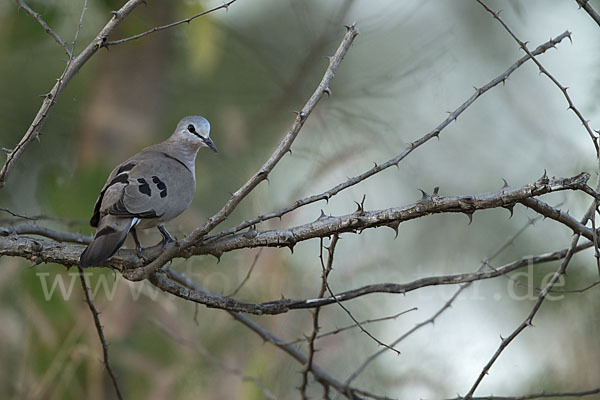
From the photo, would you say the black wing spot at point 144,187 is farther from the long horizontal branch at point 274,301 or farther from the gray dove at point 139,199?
the long horizontal branch at point 274,301

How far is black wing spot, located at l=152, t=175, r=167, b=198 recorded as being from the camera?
2.53 m

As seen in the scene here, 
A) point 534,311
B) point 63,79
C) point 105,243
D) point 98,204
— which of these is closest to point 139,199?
point 98,204

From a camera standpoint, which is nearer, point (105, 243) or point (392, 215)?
point (392, 215)

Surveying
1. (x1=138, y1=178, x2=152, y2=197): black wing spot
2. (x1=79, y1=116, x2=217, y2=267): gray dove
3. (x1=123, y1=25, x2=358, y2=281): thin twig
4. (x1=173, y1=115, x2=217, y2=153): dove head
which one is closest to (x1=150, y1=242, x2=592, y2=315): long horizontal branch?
(x1=123, y1=25, x2=358, y2=281): thin twig

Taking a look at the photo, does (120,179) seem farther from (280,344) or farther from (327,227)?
(327,227)

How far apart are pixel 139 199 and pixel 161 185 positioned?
151 millimetres

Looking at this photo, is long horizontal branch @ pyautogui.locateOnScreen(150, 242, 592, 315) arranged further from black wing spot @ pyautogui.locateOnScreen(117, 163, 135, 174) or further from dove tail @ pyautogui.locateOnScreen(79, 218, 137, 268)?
black wing spot @ pyautogui.locateOnScreen(117, 163, 135, 174)

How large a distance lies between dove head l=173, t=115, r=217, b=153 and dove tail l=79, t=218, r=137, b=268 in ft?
2.47

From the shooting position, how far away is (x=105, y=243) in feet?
6.98

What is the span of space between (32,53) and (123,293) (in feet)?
5.14

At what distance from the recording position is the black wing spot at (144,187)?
247 cm

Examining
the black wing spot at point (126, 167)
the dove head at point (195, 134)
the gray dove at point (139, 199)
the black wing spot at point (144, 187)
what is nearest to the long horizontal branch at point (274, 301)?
the gray dove at point (139, 199)

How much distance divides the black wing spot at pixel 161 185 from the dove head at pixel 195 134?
19.5 inches

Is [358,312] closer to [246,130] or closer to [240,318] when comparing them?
[240,318]
